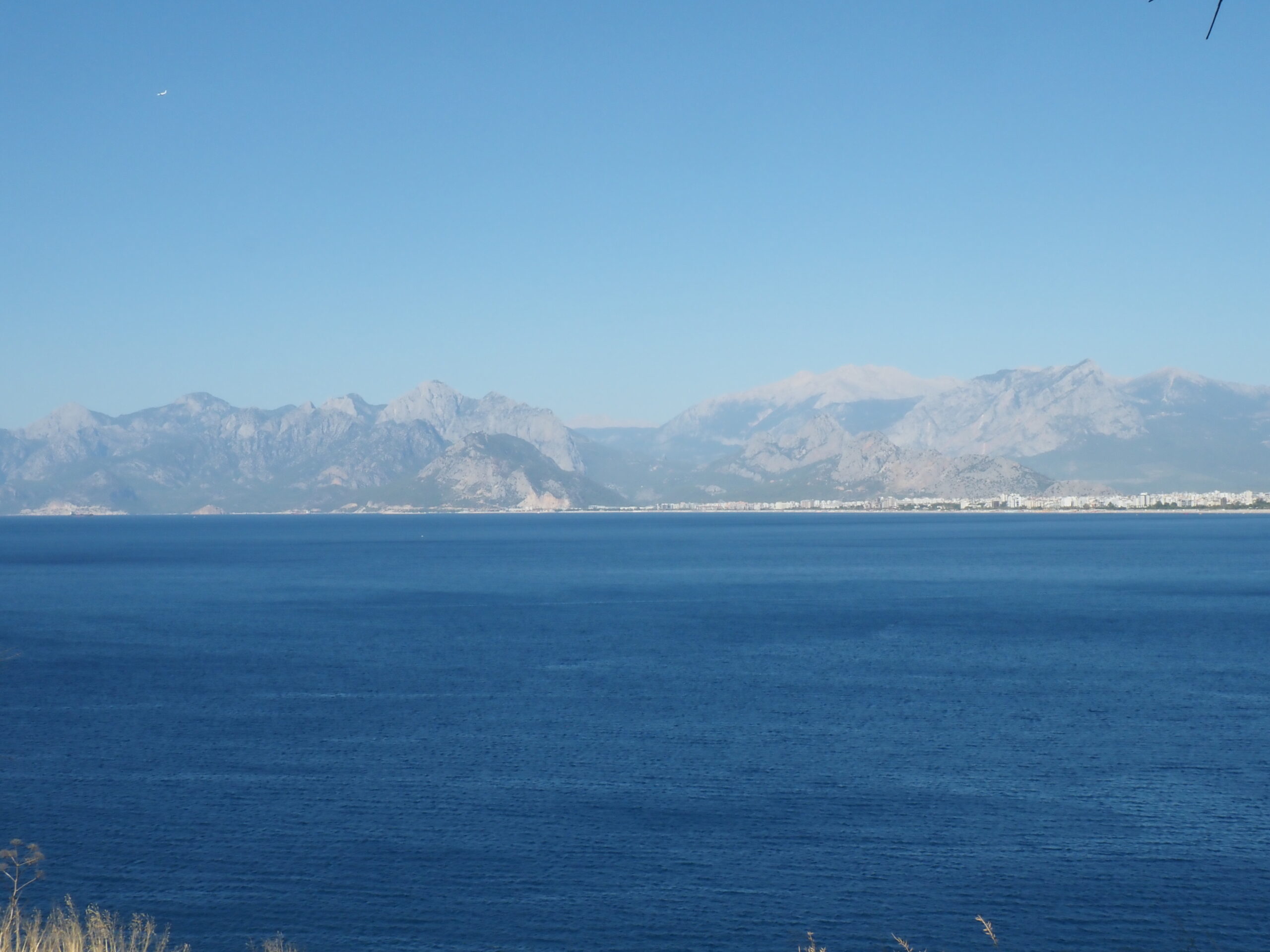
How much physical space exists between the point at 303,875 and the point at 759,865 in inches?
676

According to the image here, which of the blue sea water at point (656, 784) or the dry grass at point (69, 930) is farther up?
the dry grass at point (69, 930)

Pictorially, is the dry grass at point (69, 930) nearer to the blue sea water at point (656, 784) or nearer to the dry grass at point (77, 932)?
the dry grass at point (77, 932)

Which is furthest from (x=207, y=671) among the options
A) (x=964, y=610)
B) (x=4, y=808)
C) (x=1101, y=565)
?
(x=1101, y=565)

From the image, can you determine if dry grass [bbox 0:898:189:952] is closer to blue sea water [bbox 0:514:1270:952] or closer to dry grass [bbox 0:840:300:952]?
dry grass [bbox 0:840:300:952]

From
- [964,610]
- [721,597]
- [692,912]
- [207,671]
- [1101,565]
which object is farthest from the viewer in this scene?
[1101,565]

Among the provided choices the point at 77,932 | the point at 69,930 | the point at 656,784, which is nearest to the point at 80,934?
the point at 77,932

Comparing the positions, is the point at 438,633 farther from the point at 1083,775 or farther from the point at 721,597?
the point at 1083,775

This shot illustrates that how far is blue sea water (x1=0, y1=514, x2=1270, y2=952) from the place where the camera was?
39.8 m

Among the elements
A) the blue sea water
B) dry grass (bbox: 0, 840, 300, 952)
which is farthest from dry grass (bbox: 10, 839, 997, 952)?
the blue sea water

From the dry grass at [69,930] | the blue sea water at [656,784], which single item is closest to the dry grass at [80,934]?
the dry grass at [69,930]

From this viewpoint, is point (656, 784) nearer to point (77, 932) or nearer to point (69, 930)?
point (69, 930)

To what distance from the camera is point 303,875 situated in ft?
141

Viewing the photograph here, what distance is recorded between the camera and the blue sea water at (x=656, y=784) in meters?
39.8

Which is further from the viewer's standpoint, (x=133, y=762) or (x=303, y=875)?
(x=133, y=762)
